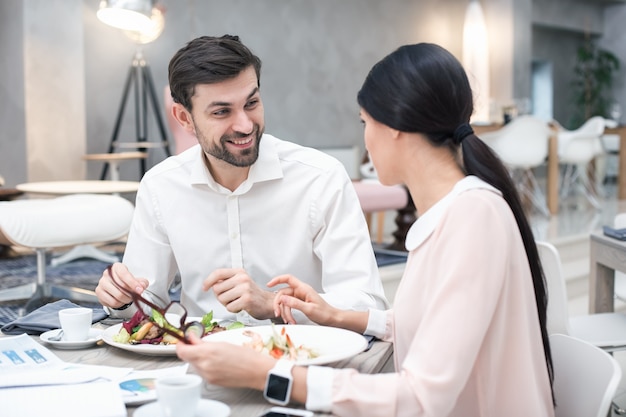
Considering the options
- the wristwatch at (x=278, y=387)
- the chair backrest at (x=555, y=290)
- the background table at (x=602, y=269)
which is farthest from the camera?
the background table at (x=602, y=269)

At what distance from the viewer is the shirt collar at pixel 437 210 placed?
1183mm

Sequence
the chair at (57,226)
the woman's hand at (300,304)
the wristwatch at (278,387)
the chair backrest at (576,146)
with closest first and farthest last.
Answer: the wristwatch at (278,387)
the woman's hand at (300,304)
the chair at (57,226)
the chair backrest at (576,146)

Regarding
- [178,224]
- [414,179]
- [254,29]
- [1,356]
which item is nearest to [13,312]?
[178,224]

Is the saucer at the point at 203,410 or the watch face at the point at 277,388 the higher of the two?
the watch face at the point at 277,388

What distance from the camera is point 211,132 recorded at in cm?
A: 187

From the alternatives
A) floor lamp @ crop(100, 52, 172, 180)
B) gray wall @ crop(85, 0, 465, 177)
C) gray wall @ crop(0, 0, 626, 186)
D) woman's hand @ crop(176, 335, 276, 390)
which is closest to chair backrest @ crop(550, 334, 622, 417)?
woman's hand @ crop(176, 335, 276, 390)

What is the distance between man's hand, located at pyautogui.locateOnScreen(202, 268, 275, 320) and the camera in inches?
57.2

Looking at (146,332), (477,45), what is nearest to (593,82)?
(477,45)

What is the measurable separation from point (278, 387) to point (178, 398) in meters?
0.17

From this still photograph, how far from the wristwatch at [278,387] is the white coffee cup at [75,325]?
1.57 feet

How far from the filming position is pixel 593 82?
1208 cm

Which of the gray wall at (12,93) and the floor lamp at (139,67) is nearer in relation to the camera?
the floor lamp at (139,67)

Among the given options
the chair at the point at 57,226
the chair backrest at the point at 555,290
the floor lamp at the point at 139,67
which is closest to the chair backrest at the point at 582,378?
the chair backrest at the point at 555,290

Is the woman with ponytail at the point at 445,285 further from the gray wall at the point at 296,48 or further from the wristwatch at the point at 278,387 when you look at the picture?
the gray wall at the point at 296,48
